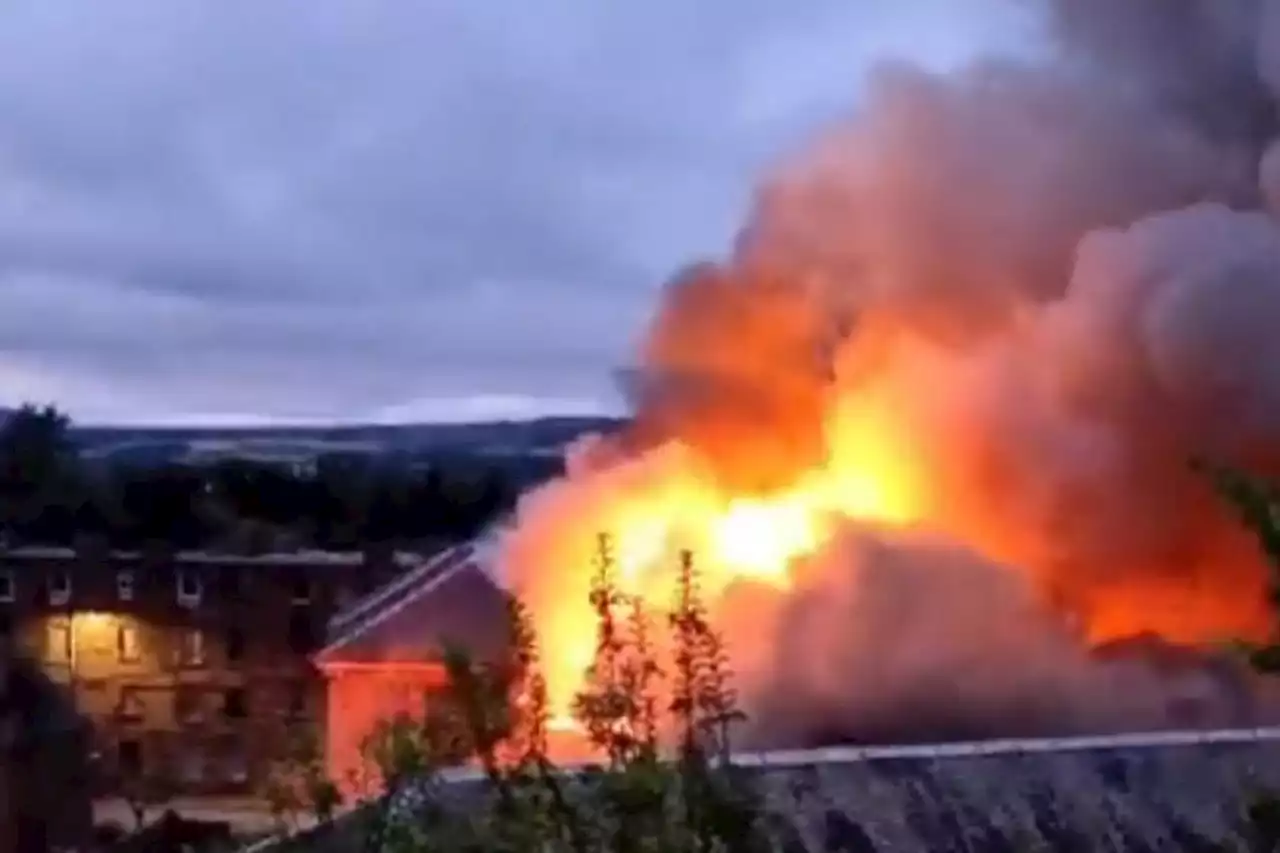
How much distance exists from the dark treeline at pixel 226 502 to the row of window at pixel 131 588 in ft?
2.95

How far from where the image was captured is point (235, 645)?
5016 centimetres

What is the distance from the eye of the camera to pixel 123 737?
4744cm

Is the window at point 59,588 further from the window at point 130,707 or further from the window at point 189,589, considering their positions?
the window at point 130,707

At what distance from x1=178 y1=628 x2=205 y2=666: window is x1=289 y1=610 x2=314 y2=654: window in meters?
1.59

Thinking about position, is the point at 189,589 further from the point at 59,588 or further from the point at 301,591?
the point at 59,588

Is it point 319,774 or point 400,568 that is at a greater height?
point 400,568

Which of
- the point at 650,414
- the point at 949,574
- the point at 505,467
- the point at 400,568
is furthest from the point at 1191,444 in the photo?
the point at 505,467

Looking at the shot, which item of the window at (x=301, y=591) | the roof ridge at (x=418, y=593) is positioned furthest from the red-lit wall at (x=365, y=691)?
the window at (x=301, y=591)

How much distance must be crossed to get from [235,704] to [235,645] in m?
1.30

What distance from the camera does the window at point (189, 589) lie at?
50.6m

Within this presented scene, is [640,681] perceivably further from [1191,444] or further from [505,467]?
[505,467]

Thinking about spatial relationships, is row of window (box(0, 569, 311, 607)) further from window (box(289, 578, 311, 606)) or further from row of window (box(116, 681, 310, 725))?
row of window (box(116, 681, 310, 725))

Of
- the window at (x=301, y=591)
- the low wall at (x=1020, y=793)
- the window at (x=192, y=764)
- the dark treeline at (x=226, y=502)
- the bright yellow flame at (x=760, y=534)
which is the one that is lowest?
the low wall at (x=1020, y=793)

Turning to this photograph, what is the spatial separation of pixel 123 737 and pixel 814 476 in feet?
71.3
